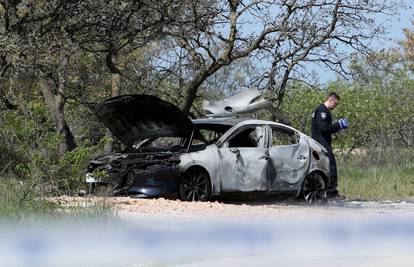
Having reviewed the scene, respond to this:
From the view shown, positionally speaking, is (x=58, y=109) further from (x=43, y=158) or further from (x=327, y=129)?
(x=43, y=158)

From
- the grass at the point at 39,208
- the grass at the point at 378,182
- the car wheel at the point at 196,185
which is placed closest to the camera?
the grass at the point at 39,208

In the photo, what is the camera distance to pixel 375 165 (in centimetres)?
2164

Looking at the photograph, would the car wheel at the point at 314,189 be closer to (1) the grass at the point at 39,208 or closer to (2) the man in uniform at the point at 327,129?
(2) the man in uniform at the point at 327,129

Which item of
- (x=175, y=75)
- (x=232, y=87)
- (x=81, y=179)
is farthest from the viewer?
(x=232, y=87)

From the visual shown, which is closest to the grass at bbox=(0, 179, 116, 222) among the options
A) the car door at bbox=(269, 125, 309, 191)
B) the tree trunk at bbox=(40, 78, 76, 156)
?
the car door at bbox=(269, 125, 309, 191)

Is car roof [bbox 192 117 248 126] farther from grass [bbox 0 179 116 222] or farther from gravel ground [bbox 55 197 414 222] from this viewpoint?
grass [bbox 0 179 116 222]

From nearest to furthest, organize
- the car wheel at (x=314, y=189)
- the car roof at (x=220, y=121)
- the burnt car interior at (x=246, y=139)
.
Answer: the burnt car interior at (x=246, y=139), the car roof at (x=220, y=121), the car wheel at (x=314, y=189)

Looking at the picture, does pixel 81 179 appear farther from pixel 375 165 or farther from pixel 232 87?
pixel 232 87

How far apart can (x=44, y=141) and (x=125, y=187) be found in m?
1.80

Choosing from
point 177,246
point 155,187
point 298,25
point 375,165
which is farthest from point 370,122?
point 177,246

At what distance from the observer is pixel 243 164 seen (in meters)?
13.2

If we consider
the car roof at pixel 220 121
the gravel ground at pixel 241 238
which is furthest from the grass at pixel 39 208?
the car roof at pixel 220 121

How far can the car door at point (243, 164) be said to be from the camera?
13.0 meters

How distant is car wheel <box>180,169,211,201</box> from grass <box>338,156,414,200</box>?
171 inches
